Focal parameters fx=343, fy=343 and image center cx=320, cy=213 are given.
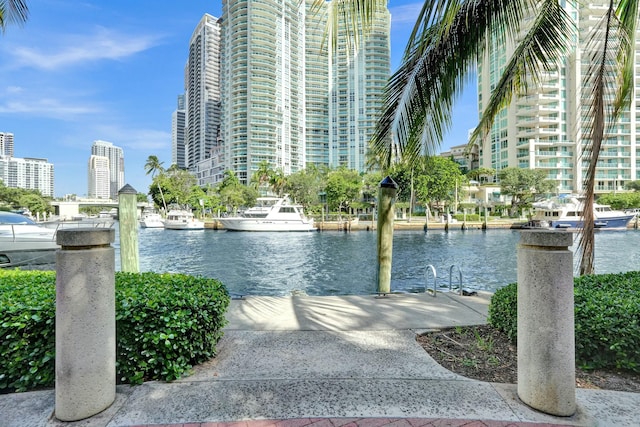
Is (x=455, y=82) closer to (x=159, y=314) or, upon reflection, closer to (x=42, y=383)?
(x=159, y=314)

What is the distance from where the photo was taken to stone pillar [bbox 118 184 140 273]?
7355 mm

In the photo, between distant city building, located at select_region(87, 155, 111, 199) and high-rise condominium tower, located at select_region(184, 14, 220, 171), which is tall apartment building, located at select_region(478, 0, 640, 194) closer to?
high-rise condominium tower, located at select_region(184, 14, 220, 171)

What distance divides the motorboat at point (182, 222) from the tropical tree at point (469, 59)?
156 feet

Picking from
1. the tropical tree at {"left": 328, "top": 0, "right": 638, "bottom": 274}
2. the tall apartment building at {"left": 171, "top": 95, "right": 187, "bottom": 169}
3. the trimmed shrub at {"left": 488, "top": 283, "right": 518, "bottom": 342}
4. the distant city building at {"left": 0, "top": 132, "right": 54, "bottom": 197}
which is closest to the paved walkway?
the trimmed shrub at {"left": 488, "top": 283, "right": 518, "bottom": 342}

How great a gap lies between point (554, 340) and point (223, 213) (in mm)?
67578

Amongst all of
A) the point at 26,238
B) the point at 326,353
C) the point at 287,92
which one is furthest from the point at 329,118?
the point at 326,353

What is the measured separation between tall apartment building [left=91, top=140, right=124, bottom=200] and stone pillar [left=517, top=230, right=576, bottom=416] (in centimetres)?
20009

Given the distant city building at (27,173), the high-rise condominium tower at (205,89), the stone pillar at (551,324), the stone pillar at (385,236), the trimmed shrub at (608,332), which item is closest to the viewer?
the stone pillar at (551,324)

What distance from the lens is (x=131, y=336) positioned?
2.93 m

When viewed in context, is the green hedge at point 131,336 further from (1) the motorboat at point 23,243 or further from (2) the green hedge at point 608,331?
(1) the motorboat at point 23,243

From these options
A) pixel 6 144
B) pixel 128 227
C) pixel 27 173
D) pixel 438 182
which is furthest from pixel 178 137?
pixel 128 227

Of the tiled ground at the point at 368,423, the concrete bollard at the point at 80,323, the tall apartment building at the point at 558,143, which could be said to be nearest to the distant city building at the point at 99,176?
the tall apartment building at the point at 558,143

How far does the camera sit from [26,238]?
39.2 ft

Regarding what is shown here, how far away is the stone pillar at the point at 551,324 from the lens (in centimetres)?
241
